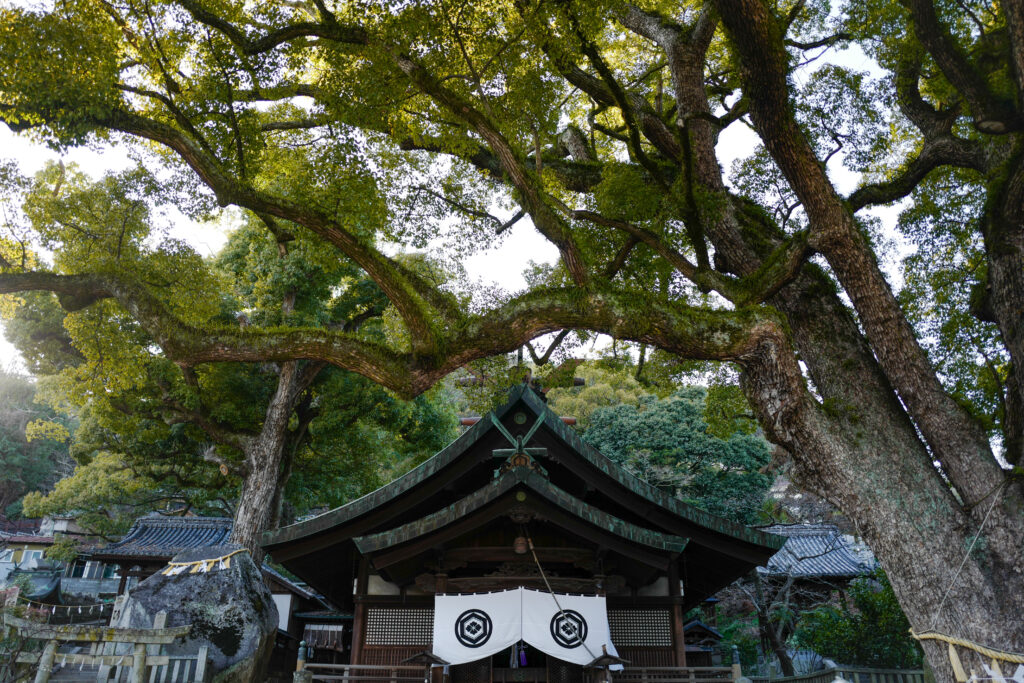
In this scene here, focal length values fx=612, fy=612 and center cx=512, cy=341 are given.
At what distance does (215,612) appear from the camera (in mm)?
7293

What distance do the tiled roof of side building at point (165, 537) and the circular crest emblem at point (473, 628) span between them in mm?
14650

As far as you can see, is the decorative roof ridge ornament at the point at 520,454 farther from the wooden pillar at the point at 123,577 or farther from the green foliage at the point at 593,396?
the green foliage at the point at 593,396

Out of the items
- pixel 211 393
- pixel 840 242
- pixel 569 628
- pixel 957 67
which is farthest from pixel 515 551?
pixel 211 393

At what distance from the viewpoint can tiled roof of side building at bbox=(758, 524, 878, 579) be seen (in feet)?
52.7

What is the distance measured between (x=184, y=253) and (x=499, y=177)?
5646 mm

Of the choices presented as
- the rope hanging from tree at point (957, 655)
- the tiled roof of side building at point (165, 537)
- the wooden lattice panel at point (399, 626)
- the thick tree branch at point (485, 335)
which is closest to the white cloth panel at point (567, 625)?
the wooden lattice panel at point (399, 626)

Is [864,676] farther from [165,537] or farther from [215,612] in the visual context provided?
[165,537]

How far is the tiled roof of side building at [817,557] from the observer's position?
16.1 m

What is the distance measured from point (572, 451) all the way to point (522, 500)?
1.22 m

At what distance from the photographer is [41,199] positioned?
355 inches

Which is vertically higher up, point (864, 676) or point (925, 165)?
point (925, 165)

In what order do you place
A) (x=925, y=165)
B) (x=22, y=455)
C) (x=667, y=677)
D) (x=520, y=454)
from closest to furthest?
(x=520, y=454) < (x=667, y=677) < (x=925, y=165) < (x=22, y=455)

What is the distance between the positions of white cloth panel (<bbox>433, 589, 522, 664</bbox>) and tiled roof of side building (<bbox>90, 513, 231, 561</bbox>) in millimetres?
14537

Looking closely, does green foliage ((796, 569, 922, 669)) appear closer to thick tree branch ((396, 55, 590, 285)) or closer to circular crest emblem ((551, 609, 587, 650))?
circular crest emblem ((551, 609, 587, 650))
